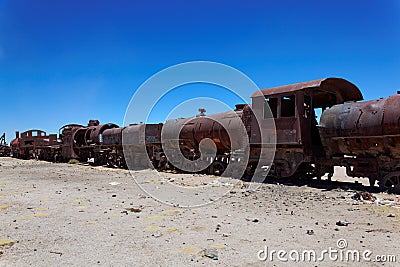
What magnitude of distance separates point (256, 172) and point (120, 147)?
11.7 m

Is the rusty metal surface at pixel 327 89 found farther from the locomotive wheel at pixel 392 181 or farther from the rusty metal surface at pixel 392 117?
the locomotive wheel at pixel 392 181

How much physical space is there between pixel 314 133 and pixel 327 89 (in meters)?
1.75

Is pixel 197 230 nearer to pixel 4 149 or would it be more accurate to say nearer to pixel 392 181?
pixel 392 181

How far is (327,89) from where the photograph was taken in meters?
12.4

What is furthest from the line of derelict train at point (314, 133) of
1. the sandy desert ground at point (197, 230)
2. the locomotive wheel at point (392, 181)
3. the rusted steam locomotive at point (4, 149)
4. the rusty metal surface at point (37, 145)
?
the rusted steam locomotive at point (4, 149)

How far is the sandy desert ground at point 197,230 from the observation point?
15.5ft

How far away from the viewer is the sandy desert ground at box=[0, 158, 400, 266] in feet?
15.5

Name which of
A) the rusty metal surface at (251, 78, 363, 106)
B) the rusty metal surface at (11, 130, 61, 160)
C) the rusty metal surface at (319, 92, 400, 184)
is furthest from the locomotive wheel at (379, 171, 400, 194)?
the rusty metal surface at (11, 130, 61, 160)

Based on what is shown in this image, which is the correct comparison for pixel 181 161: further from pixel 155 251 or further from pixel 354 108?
pixel 155 251

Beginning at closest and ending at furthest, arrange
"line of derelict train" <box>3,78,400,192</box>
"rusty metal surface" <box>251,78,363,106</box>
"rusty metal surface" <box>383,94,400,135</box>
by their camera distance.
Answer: "rusty metal surface" <box>383,94,400,135</box>
"line of derelict train" <box>3,78,400,192</box>
"rusty metal surface" <box>251,78,363,106</box>

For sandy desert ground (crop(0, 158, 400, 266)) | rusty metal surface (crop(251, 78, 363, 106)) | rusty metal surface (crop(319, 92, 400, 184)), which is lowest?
sandy desert ground (crop(0, 158, 400, 266))

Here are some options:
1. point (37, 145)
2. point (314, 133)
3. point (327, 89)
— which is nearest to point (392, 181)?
point (314, 133)

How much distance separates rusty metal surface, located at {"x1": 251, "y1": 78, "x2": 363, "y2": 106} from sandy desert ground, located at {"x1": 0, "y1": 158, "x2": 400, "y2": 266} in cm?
397

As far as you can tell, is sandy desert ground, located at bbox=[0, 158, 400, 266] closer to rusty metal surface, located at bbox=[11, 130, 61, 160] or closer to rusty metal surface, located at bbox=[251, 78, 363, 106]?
rusty metal surface, located at bbox=[251, 78, 363, 106]
